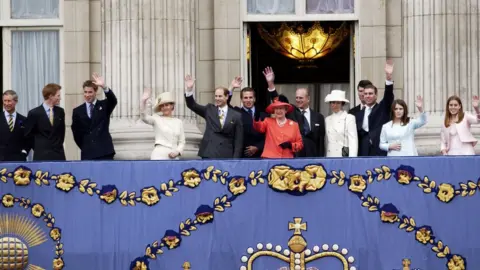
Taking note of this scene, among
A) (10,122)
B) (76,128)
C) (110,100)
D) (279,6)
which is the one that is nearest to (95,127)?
(76,128)

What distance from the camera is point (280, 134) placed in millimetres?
23188

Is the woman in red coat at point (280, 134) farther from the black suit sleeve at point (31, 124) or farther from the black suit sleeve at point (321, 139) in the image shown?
the black suit sleeve at point (31, 124)

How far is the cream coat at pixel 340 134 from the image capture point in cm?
2369

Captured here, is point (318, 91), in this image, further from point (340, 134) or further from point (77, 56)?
point (340, 134)

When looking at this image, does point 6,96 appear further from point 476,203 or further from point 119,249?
point 476,203

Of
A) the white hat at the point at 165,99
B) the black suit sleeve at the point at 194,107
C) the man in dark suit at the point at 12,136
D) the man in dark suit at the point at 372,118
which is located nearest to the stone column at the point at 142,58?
the black suit sleeve at the point at 194,107

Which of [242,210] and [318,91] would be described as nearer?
[242,210]

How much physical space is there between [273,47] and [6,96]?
604 centimetres

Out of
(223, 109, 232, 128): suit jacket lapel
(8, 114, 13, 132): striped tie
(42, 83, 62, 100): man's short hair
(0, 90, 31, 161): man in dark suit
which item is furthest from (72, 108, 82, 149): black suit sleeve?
(223, 109, 232, 128): suit jacket lapel

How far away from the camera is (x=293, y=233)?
71.0 ft

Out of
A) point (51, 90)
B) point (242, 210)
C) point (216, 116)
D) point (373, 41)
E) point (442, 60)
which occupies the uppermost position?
point (373, 41)

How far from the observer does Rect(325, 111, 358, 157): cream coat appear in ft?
77.7

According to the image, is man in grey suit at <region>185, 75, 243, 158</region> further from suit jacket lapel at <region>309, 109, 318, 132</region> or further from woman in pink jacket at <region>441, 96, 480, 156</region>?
woman in pink jacket at <region>441, 96, 480, 156</region>

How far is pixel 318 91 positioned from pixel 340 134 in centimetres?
529
